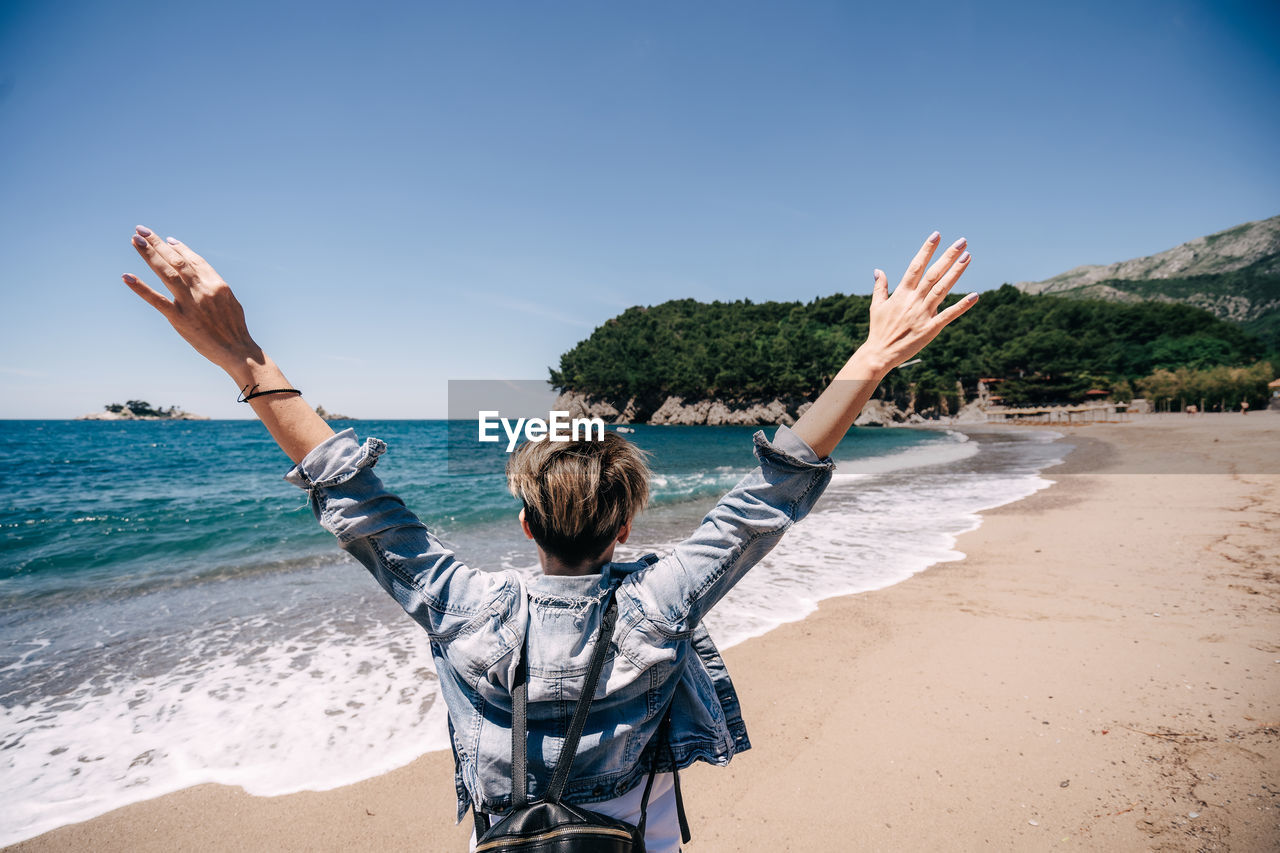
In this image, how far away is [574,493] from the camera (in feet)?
4.44

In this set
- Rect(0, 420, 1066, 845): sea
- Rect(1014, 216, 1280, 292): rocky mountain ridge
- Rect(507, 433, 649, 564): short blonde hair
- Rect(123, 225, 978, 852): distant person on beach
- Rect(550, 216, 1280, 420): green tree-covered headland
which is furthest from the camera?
Rect(1014, 216, 1280, 292): rocky mountain ridge

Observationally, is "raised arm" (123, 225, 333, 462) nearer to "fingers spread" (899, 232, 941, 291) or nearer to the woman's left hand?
the woman's left hand

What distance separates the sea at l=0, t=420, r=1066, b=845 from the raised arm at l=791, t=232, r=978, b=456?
3.82m

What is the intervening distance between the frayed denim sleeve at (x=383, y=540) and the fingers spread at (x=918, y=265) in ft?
4.22

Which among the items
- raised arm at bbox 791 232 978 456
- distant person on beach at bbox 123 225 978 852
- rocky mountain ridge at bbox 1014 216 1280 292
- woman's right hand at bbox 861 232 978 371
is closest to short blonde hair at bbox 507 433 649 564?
distant person on beach at bbox 123 225 978 852

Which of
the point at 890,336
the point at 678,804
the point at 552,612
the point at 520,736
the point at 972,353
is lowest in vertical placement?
the point at 678,804

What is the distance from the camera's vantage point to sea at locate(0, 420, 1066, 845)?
12.6 feet

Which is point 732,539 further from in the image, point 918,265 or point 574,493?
point 918,265

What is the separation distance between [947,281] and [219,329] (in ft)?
6.03

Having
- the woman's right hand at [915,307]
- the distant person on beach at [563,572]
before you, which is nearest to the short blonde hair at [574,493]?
the distant person on beach at [563,572]

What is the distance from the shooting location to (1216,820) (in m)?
2.87

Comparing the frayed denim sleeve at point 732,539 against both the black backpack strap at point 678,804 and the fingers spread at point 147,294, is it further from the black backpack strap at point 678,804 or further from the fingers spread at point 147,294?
the fingers spread at point 147,294

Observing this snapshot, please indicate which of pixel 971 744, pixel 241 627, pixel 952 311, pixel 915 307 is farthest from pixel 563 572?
pixel 241 627

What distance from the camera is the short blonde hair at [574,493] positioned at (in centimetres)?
136
